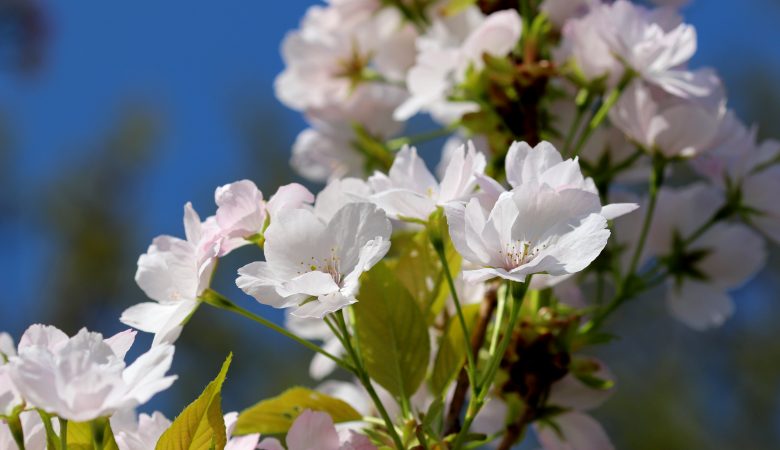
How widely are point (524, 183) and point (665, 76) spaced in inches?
8.0

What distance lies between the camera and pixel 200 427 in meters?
0.34

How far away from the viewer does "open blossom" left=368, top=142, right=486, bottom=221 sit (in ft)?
1.27

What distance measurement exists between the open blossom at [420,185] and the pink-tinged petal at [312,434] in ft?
0.30

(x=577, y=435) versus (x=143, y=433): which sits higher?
(x=143, y=433)

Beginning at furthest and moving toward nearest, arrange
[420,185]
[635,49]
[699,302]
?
1. [699,302]
2. [635,49]
3. [420,185]

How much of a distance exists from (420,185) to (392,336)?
2.8 inches

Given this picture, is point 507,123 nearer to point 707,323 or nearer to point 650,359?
point 707,323

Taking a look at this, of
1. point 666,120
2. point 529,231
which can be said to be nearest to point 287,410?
point 529,231

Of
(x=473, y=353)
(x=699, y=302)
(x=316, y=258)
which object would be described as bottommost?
(x=699, y=302)

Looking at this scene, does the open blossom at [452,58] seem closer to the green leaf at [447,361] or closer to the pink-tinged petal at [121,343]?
the green leaf at [447,361]

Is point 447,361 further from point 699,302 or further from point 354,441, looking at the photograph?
point 699,302

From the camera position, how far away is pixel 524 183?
0.35 meters

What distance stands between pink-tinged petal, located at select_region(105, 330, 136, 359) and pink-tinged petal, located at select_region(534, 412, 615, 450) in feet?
0.89

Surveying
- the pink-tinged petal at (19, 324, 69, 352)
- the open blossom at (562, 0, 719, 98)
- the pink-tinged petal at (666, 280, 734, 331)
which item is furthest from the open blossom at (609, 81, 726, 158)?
the pink-tinged petal at (19, 324, 69, 352)
